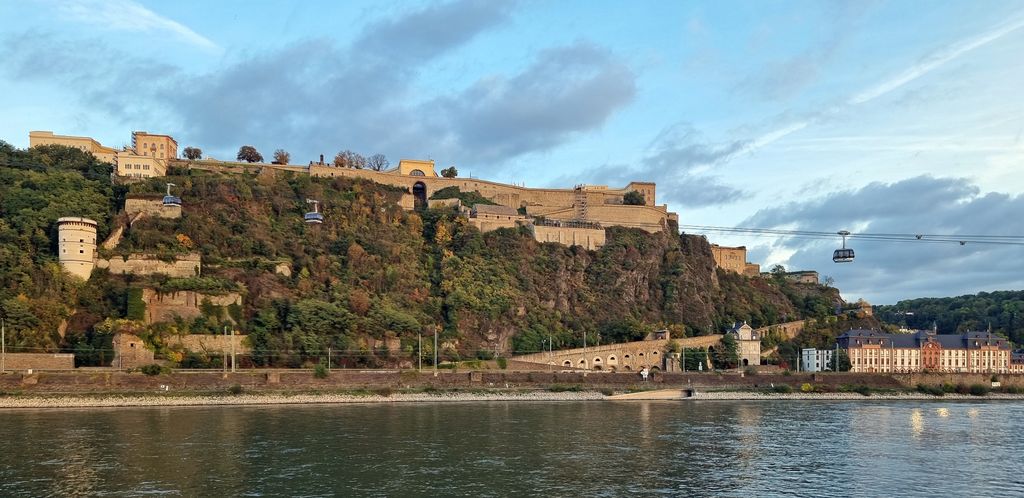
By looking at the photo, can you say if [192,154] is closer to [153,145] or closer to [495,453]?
[153,145]

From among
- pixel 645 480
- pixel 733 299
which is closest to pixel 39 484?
pixel 645 480

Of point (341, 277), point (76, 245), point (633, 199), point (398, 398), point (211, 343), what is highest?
point (633, 199)

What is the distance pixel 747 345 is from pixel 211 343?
2123 inches

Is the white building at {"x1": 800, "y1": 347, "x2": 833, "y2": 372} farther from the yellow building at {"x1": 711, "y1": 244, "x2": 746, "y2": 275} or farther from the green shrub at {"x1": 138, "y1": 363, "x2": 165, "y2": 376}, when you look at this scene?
the green shrub at {"x1": 138, "y1": 363, "x2": 165, "y2": 376}

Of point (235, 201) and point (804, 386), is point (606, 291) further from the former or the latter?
point (235, 201)

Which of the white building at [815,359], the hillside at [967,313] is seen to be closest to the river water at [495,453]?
the white building at [815,359]

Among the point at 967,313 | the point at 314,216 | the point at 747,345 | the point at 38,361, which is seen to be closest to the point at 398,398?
the point at 38,361

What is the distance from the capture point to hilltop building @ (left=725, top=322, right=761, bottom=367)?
8450 centimetres

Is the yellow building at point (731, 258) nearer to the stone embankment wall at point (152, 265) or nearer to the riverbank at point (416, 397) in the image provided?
the riverbank at point (416, 397)

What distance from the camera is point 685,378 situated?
7225 cm

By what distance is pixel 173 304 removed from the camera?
6288 centimetres

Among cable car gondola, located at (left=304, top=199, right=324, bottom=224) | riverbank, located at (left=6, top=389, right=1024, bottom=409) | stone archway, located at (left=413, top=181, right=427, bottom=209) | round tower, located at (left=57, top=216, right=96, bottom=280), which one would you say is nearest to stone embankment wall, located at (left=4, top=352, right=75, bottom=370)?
riverbank, located at (left=6, top=389, right=1024, bottom=409)

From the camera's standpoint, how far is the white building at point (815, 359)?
283ft

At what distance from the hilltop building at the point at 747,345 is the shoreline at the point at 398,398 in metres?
12.8
